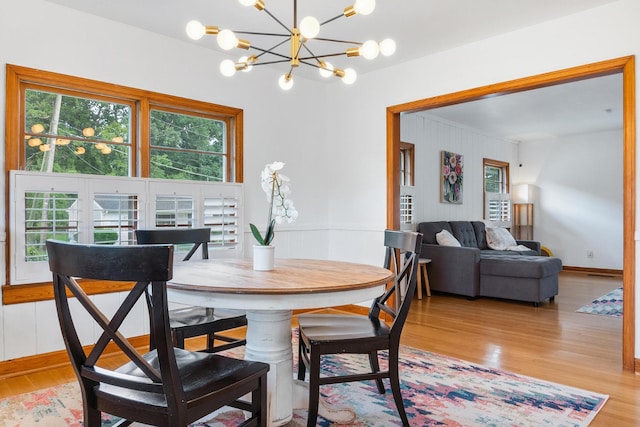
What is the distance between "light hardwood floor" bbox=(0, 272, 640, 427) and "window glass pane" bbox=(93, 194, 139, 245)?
2.98 feet

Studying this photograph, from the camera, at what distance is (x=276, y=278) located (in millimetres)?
1853

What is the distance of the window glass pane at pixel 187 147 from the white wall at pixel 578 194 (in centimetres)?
664

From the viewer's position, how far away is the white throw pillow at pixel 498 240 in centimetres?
645

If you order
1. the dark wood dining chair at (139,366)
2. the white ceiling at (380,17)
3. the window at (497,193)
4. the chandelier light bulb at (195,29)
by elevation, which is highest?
the white ceiling at (380,17)

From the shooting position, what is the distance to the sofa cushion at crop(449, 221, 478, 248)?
6.05 meters

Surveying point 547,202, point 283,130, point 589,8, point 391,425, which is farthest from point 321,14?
point 547,202

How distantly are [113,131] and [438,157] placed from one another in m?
4.56

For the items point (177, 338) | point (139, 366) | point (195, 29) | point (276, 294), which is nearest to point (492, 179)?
point (195, 29)

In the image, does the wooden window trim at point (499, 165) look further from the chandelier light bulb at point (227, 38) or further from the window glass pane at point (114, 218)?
the chandelier light bulb at point (227, 38)

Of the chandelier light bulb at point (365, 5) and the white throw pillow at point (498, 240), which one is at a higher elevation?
the chandelier light bulb at point (365, 5)

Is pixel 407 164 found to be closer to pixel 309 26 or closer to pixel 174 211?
pixel 174 211

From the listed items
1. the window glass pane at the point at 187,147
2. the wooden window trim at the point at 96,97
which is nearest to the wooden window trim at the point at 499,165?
→ the wooden window trim at the point at 96,97

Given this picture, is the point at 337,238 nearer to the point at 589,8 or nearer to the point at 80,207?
the point at 80,207

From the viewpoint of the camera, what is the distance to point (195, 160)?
3805 millimetres
